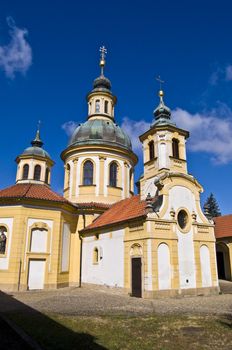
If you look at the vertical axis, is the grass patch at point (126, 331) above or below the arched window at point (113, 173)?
below

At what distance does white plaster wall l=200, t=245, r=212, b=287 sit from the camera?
63.1ft

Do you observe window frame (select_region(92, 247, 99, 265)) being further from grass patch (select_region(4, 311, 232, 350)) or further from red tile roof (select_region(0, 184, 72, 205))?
grass patch (select_region(4, 311, 232, 350))

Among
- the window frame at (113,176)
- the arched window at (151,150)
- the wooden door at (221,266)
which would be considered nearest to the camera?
the arched window at (151,150)

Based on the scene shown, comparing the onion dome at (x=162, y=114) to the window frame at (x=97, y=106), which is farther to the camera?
the window frame at (x=97, y=106)

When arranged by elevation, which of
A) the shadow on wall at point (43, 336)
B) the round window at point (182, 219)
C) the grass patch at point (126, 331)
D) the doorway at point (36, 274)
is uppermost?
the round window at point (182, 219)

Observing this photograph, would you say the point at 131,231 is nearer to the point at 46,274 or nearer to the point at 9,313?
the point at 46,274

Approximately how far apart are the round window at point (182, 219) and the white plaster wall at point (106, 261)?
3852mm

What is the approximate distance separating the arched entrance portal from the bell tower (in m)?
11.4

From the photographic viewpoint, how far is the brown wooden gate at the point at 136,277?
56.1ft

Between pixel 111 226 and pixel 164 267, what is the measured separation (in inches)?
197

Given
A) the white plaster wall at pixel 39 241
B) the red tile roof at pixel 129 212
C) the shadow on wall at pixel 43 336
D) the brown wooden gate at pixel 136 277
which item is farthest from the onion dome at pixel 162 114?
the shadow on wall at pixel 43 336

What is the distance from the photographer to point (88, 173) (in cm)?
2905

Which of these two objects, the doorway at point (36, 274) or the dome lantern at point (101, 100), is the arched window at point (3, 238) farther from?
the dome lantern at point (101, 100)

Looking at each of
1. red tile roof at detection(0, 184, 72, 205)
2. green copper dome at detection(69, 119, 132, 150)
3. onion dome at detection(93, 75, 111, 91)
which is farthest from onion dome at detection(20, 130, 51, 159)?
onion dome at detection(93, 75, 111, 91)
